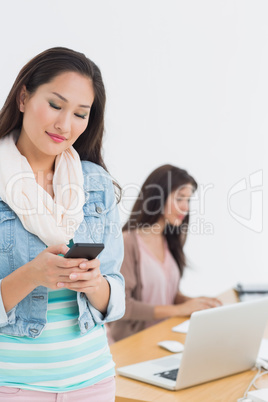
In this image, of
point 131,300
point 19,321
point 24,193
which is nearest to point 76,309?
point 19,321

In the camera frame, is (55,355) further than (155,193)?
No

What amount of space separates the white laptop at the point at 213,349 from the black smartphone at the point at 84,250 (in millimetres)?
627

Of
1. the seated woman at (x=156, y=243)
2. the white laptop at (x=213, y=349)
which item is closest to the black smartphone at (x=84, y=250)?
the white laptop at (x=213, y=349)

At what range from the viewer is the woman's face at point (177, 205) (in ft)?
9.39

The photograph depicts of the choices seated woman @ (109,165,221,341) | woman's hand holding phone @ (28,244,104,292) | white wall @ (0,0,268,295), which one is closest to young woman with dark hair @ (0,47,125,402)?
woman's hand holding phone @ (28,244,104,292)

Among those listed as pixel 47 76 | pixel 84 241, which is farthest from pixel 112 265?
pixel 47 76

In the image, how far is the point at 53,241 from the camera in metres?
1.19

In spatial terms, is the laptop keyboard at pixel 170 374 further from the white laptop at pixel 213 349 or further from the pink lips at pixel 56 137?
the pink lips at pixel 56 137

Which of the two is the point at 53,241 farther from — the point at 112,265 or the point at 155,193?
the point at 155,193

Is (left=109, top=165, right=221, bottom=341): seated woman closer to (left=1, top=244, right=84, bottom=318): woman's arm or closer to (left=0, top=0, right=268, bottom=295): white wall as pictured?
(left=0, top=0, right=268, bottom=295): white wall

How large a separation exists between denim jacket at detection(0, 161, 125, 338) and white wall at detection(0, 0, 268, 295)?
2.40m

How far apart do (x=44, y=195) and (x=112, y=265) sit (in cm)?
24

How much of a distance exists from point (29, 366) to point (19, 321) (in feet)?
0.34

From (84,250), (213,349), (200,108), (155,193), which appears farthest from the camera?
(200,108)
